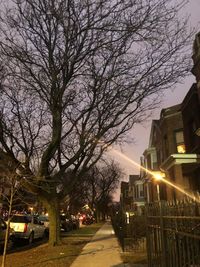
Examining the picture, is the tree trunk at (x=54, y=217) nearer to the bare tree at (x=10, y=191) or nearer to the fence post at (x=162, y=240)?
the bare tree at (x=10, y=191)

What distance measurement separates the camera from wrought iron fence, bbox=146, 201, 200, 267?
16.5 feet

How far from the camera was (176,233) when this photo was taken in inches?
236

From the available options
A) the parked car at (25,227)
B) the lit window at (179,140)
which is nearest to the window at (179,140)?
the lit window at (179,140)

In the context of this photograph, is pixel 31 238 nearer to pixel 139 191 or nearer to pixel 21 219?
pixel 21 219

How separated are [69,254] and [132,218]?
10.5 ft

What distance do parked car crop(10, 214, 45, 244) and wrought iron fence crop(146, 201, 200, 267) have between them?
14674 mm

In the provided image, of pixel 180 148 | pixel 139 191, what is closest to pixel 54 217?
pixel 180 148

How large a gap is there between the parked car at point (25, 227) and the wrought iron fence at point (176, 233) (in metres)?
14.7

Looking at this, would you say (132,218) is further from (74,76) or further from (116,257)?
(74,76)

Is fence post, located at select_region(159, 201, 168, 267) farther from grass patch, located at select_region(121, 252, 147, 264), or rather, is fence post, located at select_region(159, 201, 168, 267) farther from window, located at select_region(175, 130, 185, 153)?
window, located at select_region(175, 130, 185, 153)

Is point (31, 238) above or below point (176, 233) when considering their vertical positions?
above

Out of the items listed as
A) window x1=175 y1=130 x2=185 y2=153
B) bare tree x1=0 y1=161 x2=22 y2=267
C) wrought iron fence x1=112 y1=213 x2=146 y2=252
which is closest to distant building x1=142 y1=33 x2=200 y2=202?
Answer: window x1=175 y1=130 x2=185 y2=153

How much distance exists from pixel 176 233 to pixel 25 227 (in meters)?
17.6

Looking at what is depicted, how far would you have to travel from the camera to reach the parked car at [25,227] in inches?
871
